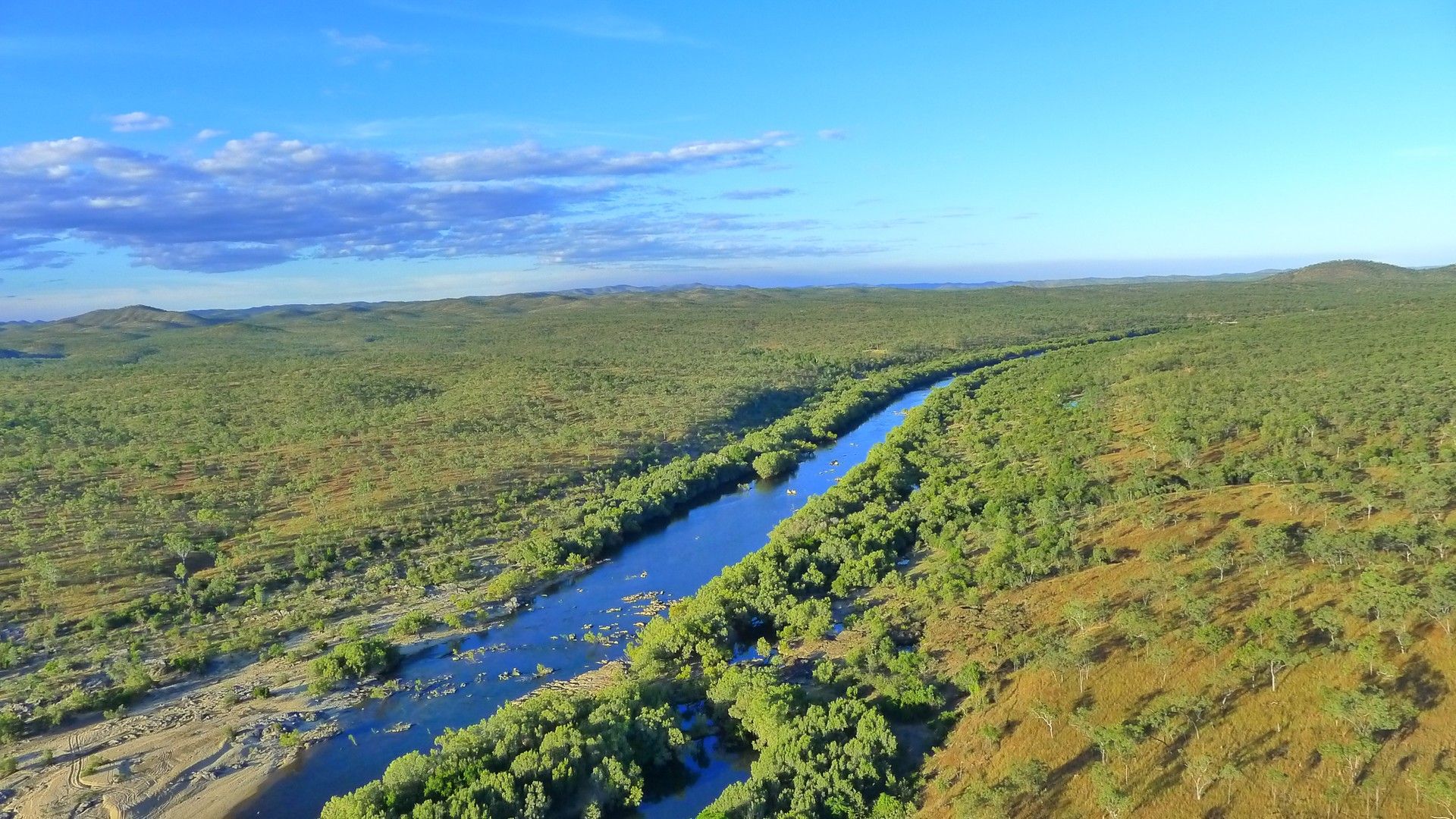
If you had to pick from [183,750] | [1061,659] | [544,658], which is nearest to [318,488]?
[544,658]

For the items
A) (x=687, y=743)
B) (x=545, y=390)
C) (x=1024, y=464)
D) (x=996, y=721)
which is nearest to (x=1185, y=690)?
(x=996, y=721)

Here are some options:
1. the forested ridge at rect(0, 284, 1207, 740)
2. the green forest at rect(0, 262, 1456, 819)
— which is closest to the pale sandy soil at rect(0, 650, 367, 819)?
the green forest at rect(0, 262, 1456, 819)

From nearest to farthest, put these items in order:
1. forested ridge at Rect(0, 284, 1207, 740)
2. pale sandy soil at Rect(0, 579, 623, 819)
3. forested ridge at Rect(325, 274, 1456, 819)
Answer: forested ridge at Rect(325, 274, 1456, 819), pale sandy soil at Rect(0, 579, 623, 819), forested ridge at Rect(0, 284, 1207, 740)

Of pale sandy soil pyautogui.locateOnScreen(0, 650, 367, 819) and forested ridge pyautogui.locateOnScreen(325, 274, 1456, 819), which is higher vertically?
forested ridge pyautogui.locateOnScreen(325, 274, 1456, 819)

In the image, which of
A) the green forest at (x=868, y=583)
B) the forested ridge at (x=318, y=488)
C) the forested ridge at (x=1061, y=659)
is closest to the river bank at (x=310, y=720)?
the green forest at (x=868, y=583)

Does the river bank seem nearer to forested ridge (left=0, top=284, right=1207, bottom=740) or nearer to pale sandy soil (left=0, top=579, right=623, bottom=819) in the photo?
pale sandy soil (left=0, top=579, right=623, bottom=819)

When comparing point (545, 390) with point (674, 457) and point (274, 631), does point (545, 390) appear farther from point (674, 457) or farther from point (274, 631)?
point (274, 631)

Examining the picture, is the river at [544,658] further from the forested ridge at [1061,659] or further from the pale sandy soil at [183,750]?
the forested ridge at [1061,659]
